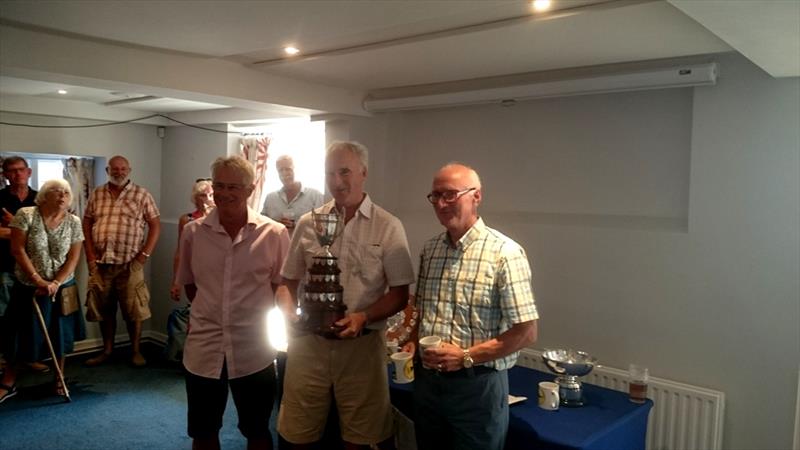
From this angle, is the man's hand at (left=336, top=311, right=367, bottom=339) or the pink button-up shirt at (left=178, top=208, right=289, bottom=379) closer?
the man's hand at (left=336, top=311, right=367, bottom=339)

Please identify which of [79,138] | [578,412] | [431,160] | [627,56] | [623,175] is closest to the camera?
[578,412]

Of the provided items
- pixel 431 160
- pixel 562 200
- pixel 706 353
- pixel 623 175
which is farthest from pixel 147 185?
pixel 706 353

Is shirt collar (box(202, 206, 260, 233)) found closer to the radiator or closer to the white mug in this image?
the white mug

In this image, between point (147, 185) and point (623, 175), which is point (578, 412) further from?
point (147, 185)

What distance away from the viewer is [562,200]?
3.76 m

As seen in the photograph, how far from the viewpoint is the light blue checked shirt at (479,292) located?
2041 mm

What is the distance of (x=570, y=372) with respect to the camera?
277cm

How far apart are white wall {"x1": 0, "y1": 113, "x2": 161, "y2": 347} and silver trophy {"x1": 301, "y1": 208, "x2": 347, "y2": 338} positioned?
412cm

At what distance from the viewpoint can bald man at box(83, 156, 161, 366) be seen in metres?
5.04

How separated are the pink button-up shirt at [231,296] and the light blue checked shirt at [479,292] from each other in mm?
692

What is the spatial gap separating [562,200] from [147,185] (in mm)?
4135

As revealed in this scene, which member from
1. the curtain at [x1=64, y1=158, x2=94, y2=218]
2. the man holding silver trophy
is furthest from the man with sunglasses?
the man holding silver trophy

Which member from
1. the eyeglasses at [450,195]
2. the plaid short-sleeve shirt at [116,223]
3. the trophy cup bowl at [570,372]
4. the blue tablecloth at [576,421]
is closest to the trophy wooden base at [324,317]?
the eyeglasses at [450,195]

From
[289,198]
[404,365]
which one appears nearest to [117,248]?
[289,198]
